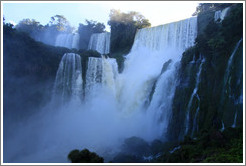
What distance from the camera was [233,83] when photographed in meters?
11.0

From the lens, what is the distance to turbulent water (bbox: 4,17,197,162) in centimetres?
1602

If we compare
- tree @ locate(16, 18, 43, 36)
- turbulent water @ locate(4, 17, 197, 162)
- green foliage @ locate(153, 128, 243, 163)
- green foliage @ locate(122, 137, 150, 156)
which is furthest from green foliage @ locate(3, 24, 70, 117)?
tree @ locate(16, 18, 43, 36)

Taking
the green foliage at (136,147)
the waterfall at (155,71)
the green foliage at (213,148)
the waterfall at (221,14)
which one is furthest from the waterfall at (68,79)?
the waterfall at (221,14)

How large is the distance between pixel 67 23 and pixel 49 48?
2698 cm

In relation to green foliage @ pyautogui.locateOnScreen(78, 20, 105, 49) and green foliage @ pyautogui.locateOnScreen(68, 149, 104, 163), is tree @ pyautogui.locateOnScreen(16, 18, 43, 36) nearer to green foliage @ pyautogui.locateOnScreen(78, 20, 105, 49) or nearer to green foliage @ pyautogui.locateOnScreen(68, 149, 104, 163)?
green foliage @ pyautogui.locateOnScreen(78, 20, 105, 49)

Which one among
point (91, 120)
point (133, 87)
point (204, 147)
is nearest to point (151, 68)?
point (133, 87)

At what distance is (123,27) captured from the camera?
103ft

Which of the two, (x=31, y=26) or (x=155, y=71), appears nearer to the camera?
(x=155, y=71)

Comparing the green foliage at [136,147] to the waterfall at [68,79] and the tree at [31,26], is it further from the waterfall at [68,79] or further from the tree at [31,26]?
the tree at [31,26]

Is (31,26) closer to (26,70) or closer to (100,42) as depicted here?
(100,42)

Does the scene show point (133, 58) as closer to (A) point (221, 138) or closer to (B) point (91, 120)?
(B) point (91, 120)

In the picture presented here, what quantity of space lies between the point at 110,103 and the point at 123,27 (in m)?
13.8

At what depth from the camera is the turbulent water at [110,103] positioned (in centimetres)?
1602

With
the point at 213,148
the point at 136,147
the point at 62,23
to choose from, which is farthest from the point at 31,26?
the point at 213,148
